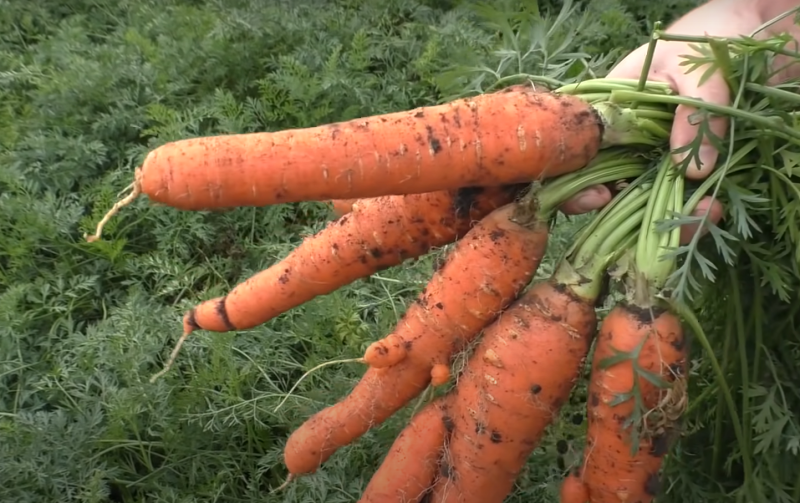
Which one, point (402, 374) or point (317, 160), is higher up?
point (317, 160)

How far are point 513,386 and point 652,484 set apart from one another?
Result: 0.84 feet

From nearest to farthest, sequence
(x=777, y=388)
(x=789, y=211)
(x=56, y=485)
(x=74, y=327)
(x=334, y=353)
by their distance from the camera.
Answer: (x=789, y=211), (x=777, y=388), (x=56, y=485), (x=334, y=353), (x=74, y=327)

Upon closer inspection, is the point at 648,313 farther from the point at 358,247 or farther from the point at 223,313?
the point at 223,313

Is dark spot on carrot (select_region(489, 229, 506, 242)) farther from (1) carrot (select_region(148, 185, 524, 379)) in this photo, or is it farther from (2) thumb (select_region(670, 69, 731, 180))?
(2) thumb (select_region(670, 69, 731, 180))

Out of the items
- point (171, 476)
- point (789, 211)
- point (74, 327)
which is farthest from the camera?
point (74, 327)

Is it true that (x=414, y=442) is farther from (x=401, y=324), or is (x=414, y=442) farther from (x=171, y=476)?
(x=171, y=476)

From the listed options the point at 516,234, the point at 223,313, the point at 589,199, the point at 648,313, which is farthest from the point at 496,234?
the point at 223,313

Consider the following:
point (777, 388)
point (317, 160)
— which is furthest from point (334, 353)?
point (777, 388)

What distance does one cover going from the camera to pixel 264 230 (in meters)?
2.14

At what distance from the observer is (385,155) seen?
988 millimetres

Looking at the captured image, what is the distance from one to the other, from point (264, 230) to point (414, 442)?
3.61 feet

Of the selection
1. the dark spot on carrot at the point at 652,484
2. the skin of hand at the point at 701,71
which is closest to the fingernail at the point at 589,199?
the skin of hand at the point at 701,71

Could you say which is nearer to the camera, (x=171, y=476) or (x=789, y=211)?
(x=789, y=211)

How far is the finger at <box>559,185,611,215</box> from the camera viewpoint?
1.01m
